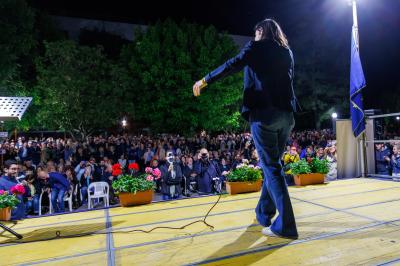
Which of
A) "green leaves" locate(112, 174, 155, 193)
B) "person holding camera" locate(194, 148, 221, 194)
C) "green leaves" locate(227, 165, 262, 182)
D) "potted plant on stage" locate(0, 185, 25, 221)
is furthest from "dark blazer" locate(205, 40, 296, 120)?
"person holding camera" locate(194, 148, 221, 194)

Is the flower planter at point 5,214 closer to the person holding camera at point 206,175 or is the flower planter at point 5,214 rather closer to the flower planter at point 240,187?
the flower planter at point 240,187

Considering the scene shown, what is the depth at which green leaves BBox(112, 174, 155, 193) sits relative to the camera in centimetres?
487

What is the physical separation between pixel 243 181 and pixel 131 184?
1774 millimetres

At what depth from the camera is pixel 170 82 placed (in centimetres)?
2012

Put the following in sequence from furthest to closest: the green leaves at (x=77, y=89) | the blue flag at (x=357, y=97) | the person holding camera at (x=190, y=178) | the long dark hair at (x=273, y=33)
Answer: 1. the green leaves at (x=77, y=89)
2. the person holding camera at (x=190, y=178)
3. the blue flag at (x=357, y=97)
4. the long dark hair at (x=273, y=33)

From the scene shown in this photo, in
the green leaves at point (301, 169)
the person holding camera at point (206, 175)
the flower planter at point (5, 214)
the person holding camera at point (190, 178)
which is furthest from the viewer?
the person holding camera at point (190, 178)

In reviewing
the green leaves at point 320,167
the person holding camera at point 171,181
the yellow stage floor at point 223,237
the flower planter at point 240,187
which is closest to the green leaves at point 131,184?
the yellow stage floor at point 223,237

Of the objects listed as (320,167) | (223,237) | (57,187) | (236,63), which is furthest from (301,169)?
(57,187)

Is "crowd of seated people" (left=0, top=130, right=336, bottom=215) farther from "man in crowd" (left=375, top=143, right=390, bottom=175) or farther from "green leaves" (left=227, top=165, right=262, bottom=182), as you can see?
"man in crowd" (left=375, top=143, right=390, bottom=175)

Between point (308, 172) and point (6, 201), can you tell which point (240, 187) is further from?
point (6, 201)

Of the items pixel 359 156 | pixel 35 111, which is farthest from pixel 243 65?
pixel 35 111

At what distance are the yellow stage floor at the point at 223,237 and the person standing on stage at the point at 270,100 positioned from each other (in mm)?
369

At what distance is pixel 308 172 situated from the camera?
18.6ft

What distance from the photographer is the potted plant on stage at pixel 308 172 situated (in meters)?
5.65
